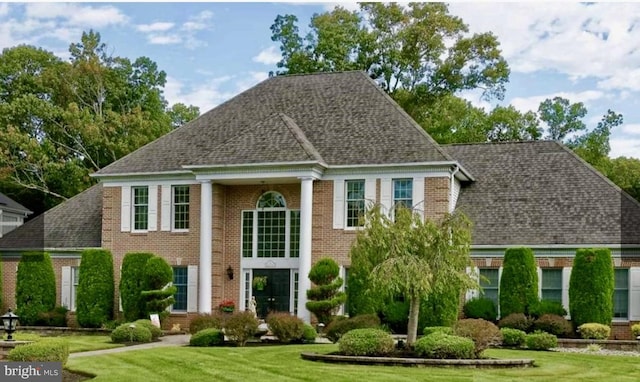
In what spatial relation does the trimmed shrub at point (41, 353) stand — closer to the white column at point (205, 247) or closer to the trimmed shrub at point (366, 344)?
the trimmed shrub at point (366, 344)

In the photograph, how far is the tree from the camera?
67.7ft

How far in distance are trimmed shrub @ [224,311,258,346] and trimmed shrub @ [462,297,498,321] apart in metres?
8.42

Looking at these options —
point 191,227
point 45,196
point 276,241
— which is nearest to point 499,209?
point 276,241

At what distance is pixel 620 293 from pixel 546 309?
2.61m

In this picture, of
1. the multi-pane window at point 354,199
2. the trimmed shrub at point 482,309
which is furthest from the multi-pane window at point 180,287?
the trimmed shrub at point 482,309

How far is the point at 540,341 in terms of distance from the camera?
24.4 meters

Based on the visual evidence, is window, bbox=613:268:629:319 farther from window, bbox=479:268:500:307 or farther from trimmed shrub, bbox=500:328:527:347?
trimmed shrub, bbox=500:328:527:347

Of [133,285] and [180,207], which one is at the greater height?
[180,207]

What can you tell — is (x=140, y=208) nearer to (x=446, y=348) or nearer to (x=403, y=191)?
(x=403, y=191)

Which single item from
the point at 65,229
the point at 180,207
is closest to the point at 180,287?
the point at 180,207

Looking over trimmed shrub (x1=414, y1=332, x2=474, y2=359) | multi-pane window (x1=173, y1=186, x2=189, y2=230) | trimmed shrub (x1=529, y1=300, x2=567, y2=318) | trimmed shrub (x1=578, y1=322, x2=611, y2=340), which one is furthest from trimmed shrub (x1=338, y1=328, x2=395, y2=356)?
multi-pane window (x1=173, y1=186, x2=189, y2=230)

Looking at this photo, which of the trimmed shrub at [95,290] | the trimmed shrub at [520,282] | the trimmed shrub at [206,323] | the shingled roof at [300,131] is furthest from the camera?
the trimmed shrub at [95,290]

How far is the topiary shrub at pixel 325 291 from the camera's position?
94.4 feet

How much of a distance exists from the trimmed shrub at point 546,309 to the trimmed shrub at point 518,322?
2.70 feet
